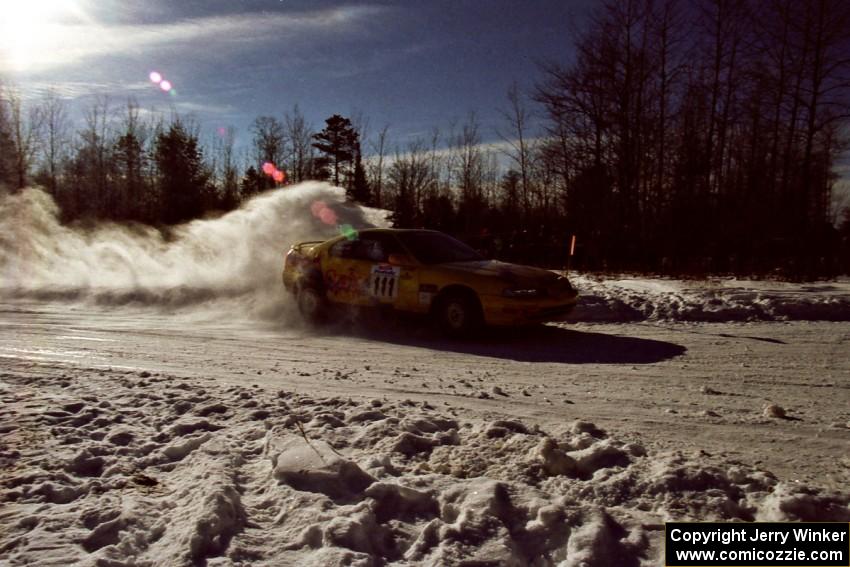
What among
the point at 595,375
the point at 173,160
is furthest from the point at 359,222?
the point at 173,160

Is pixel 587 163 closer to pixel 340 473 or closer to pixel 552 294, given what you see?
pixel 552 294

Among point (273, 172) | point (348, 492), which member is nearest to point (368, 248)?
point (348, 492)

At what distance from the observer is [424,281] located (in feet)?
25.1

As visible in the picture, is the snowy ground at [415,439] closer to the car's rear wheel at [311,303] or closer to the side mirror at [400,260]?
the car's rear wheel at [311,303]

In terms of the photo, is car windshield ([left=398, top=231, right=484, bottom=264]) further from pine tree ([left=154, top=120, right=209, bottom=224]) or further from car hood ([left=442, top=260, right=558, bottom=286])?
pine tree ([left=154, top=120, right=209, bottom=224])

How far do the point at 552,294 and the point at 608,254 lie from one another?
42.7 feet

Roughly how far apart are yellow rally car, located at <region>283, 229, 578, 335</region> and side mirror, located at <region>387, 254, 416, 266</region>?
0.05ft

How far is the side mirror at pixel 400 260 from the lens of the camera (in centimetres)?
784

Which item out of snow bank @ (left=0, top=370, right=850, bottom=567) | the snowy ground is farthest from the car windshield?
Answer: snow bank @ (left=0, top=370, right=850, bottom=567)

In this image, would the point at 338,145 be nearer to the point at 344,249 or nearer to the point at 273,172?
the point at 273,172

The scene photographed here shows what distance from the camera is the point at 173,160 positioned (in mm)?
35062

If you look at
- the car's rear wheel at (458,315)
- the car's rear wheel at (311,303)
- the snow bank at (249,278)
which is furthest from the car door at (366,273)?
the snow bank at (249,278)

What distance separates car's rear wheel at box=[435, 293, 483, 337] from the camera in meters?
7.32

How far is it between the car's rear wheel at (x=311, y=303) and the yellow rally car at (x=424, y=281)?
0.02 m
